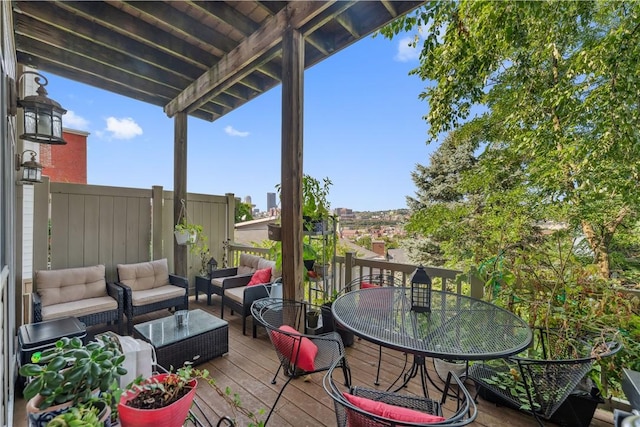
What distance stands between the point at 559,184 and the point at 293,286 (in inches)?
146

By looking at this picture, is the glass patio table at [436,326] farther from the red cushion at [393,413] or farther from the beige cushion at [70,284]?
the beige cushion at [70,284]

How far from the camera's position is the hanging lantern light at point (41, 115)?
1871 mm

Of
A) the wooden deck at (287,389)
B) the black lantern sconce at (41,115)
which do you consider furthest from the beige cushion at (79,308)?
the black lantern sconce at (41,115)

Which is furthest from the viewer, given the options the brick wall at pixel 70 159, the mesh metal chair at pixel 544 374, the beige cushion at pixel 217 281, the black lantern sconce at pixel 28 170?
the brick wall at pixel 70 159

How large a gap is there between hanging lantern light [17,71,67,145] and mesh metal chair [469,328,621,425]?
3340 mm

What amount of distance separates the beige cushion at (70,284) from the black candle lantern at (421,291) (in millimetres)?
3894

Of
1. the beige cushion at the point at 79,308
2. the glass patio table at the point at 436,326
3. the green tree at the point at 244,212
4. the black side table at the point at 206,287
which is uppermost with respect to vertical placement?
the green tree at the point at 244,212

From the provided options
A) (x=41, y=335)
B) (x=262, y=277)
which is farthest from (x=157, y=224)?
(x=41, y=335)

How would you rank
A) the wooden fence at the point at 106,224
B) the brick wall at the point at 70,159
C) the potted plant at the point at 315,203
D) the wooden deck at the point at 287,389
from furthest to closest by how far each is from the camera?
the brick wall at the point at 70,159, the wooden fence at the point at 106,224, the potted plant at the point at 315,203, the wooden deck at the point at 287,389

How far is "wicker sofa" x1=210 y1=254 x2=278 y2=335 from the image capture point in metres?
3.36

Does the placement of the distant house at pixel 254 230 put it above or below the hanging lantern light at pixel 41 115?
below

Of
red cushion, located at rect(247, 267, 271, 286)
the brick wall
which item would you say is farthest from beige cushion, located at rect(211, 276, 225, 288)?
the brick wall

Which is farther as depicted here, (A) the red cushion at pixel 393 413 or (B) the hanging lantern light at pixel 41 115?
(B) the hanging lantern light at pixel 41 115

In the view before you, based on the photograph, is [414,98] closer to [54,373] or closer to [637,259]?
[637,259]
